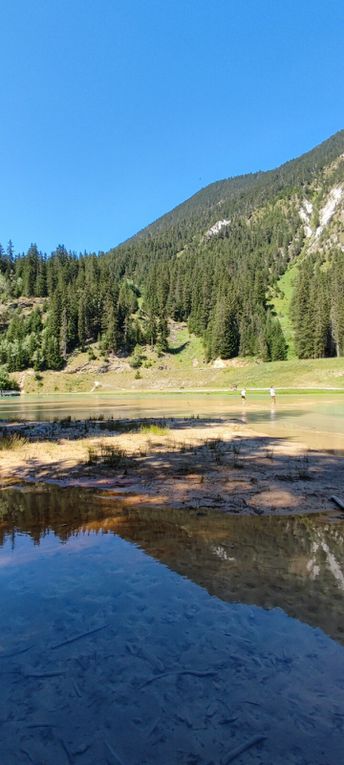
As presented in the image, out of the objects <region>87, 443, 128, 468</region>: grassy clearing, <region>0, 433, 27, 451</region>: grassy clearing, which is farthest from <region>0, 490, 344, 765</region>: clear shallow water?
<region>0, 433, 27, 451</region>: grassy clearing

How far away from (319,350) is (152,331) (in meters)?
45.2

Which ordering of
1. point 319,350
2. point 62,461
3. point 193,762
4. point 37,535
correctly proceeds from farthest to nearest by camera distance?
point 319,350, point 62,461, point 37,535, point 193,762

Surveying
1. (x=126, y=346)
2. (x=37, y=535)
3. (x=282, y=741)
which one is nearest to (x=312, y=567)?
(x=282, y=741)

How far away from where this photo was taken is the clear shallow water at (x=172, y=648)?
3389 millimetres

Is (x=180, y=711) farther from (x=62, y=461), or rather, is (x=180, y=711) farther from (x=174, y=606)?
(x=62, y=461)

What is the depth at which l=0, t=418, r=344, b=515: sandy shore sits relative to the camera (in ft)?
34.7

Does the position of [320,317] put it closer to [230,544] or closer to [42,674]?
[230,544]

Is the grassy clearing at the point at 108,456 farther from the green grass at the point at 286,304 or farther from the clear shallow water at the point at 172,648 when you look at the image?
the green grass at the point at 286,304

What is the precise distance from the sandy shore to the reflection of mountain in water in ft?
2.99

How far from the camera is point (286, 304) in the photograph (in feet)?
495

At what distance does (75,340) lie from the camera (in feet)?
408

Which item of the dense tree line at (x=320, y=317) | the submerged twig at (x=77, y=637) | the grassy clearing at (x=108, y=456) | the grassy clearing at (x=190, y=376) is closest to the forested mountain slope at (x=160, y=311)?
the dense tree line at (x=320, y=317)

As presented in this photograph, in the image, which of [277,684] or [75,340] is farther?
[75,340]

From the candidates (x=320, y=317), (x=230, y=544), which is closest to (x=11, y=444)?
(x=230, y=544)
